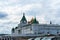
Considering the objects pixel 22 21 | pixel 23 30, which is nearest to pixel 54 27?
pixel 23 30

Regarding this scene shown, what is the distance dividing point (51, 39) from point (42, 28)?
48.0 m

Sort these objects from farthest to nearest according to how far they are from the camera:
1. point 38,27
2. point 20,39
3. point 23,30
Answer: point 23,30, point 38,27, point 20,39

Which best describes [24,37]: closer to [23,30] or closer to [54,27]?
[54,27]

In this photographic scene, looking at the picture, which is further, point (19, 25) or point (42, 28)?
point (19, 25)

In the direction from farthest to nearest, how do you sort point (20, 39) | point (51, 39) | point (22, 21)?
point (22, 21) → point (20, 39) → point (51, 39)

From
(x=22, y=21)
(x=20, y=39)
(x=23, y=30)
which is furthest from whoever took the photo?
(x=22, y=21)

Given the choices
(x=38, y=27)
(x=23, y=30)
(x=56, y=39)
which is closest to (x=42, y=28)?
(x=38, y=27)

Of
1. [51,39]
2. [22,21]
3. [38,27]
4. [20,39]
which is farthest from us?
[22,21]

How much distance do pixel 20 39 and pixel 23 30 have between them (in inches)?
1090

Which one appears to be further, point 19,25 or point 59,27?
point 19,25

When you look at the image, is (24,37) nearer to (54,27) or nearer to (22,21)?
(54,27)

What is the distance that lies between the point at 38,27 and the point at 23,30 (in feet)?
46.9

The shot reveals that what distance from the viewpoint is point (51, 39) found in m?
60.7

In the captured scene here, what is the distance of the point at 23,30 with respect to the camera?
12138 centimetres
